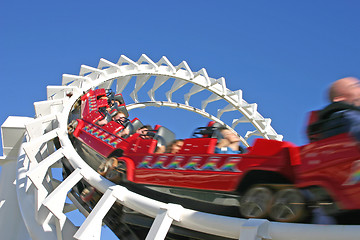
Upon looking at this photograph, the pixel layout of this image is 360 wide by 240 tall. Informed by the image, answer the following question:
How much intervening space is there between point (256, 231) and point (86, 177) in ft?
9.07

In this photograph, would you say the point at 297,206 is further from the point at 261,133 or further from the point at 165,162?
the point at 261,133

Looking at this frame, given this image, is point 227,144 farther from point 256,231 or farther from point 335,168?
point 335,168

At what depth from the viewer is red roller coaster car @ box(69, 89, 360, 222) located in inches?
110

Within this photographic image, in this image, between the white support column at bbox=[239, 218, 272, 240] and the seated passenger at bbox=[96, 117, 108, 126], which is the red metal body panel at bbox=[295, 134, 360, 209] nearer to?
the white support column at bbox=[239, 218, 272, 240]

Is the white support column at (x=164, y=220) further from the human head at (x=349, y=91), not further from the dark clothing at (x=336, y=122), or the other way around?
the human head at (x=349, y=91)

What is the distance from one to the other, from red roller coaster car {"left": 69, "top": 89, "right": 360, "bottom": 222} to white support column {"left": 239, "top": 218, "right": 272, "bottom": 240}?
0.98 ft

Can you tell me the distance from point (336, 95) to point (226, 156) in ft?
3.66

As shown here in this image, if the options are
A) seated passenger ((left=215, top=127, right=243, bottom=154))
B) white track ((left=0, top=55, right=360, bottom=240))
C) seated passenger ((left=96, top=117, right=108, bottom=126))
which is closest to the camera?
white track ((left=0, top=55, right=360, bottom=240))

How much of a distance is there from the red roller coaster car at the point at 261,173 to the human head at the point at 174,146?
17 cm

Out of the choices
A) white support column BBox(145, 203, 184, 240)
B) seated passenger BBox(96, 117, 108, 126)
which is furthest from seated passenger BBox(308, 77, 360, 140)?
seated passenger BBox(96, 117, 108, 126)

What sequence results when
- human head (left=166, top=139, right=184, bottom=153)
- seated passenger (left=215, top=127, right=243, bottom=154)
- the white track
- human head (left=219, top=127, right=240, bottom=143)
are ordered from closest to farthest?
the white track, seated passenger (left=215, top=127, right=243, bottom=154), human head (left=219, top=127, right=240, bottom=143), human head (left=166, top=139, right=184, bottom=153)

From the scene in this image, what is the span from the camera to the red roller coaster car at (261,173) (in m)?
2.79

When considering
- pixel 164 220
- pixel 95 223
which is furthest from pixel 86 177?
pixel 164 220

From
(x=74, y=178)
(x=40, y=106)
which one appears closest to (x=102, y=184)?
(x=74, y=178)
